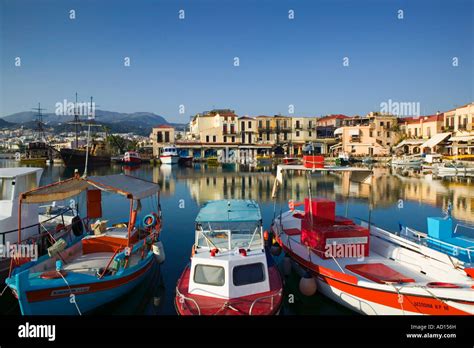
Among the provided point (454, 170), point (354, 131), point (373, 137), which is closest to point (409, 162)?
point (454, 170)

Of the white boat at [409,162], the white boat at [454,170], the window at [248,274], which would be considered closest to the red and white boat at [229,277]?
the window at [248,274]

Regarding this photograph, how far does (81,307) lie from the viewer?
31.8 ft

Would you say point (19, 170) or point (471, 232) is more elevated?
point (19, 170)

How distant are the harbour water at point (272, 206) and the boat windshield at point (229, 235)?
2.32 meters

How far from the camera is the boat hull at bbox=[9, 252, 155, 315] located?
8.79 metres

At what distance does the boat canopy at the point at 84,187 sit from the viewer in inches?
428

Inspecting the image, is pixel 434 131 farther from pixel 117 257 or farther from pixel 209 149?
pixel 117 257

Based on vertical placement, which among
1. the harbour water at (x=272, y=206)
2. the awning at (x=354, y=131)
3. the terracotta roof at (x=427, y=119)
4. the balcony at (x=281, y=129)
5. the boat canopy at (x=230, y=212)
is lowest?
the harbour water at (x=272, y=206)

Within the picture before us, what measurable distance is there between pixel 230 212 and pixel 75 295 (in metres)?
5.01

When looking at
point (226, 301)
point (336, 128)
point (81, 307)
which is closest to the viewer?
point (226, 301)

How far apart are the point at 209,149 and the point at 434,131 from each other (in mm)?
45045

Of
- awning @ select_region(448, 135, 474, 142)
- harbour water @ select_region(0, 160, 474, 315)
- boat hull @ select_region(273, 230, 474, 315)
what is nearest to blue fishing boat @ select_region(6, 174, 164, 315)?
harbour water @ select_region(0, 160, 474, 315)

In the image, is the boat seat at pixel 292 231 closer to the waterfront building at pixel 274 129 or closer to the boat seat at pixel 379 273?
the boat seat at pixel 379 273

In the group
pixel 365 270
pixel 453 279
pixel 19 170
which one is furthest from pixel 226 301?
pixel 19 170
